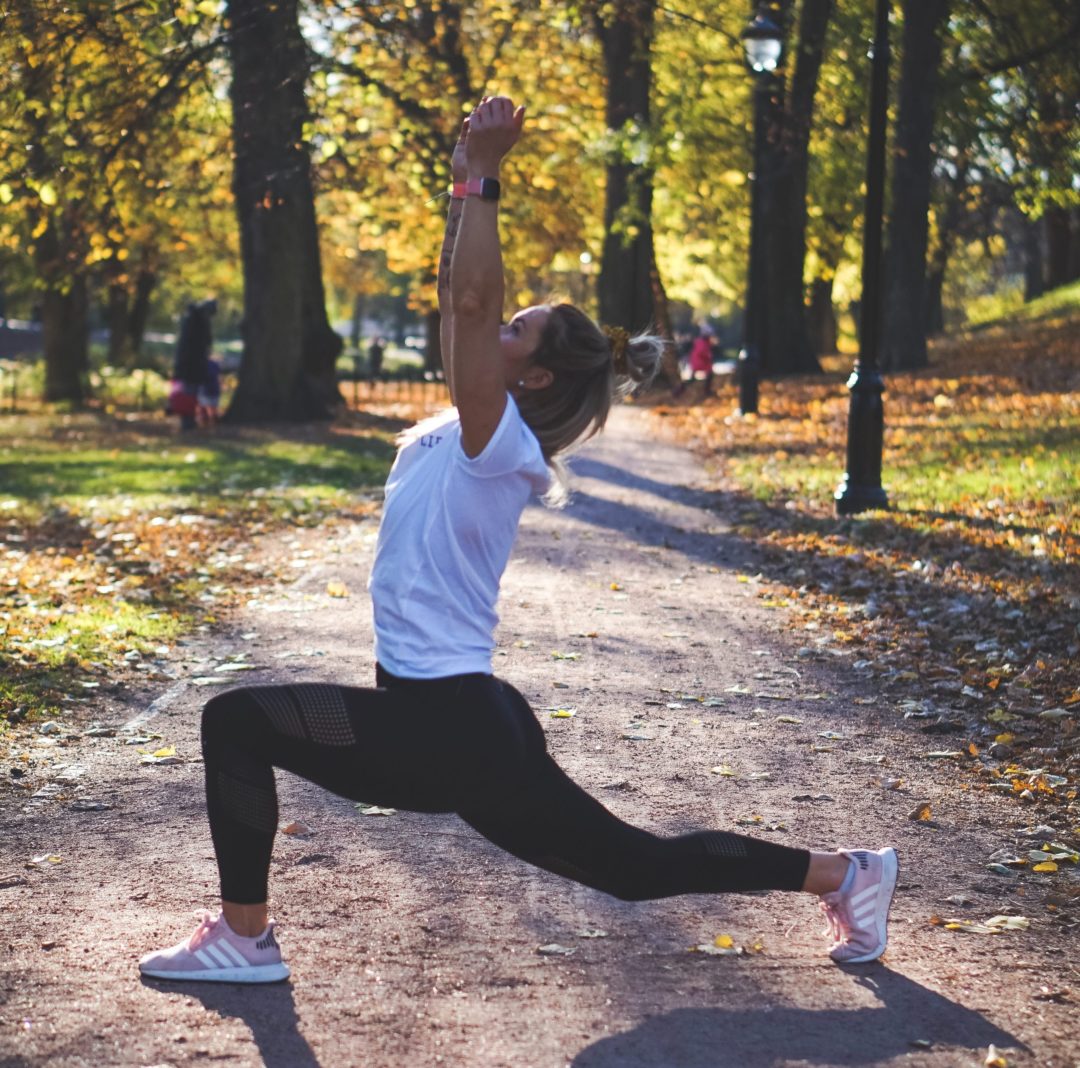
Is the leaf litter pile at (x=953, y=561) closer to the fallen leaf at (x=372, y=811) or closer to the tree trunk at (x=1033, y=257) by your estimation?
the fallen leaf at (x=372, y=811)

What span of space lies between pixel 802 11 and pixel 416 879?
2670 centimetres

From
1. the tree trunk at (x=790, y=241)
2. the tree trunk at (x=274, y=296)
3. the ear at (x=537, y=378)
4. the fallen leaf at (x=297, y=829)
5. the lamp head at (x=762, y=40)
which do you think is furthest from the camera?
the tree trunk at (x=790, y=241)

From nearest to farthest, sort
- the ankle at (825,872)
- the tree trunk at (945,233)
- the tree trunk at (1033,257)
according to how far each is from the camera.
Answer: the ankle at (825,872)
the tree trunk at (945,233)
the tree trunk at (1033,257)

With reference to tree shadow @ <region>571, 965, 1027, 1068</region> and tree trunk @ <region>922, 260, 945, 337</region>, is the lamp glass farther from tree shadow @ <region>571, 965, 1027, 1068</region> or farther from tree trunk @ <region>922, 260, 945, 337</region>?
tree trunk @ <region>922, 260, 945, 337</region>

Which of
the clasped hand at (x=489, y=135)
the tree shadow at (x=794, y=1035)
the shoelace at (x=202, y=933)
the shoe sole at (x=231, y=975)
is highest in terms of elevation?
the clasped hand at (x=489, y=135)

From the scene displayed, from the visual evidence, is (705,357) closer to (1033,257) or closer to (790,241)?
(790,241)

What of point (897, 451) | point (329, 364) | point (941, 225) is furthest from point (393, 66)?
point (941, 225)

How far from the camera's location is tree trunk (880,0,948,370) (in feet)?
79.7

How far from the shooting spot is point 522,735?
381cm

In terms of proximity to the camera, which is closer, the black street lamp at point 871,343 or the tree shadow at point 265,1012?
the tree shadow at point 265,1012

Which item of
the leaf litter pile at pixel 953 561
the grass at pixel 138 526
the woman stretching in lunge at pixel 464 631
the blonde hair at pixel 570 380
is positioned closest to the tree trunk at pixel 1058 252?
the leaf litter pile at pixel 953 561

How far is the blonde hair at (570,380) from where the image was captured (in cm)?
375

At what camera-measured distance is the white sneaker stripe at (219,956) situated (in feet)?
13.2

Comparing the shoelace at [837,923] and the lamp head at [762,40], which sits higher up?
the lamp head at [762,40]
